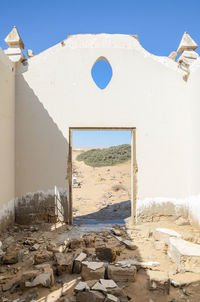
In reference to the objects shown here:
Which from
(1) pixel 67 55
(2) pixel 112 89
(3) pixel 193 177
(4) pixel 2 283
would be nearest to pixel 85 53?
(1) pixel 67 55

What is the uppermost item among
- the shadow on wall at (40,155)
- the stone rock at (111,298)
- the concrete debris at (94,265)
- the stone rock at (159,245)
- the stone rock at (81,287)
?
the shadow on wall at (40,155)

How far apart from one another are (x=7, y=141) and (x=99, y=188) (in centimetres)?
973

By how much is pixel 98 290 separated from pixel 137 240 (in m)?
2.72

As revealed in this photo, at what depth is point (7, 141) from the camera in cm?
620

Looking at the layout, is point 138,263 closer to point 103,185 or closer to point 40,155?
point 40,155

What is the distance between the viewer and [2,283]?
12.1ft

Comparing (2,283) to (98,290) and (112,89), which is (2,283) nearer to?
(98,290)

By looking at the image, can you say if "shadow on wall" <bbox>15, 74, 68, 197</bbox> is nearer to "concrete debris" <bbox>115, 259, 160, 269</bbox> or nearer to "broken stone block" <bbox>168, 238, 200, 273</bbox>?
"concrete debris" <bbox>115, 259, 160, 269</bbox>

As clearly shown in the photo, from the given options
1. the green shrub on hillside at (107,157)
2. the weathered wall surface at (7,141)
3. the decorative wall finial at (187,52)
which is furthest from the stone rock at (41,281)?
→ the green shrub on hillside at (107,157)

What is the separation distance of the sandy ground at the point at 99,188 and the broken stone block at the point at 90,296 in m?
5.63

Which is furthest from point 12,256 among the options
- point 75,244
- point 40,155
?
point 40,155

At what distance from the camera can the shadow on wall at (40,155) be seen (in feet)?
22.2

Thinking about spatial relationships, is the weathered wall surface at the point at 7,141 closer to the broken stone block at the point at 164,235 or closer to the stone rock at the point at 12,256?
the stone rock at the point at 12,256

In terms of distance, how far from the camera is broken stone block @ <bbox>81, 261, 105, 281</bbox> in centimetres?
360
